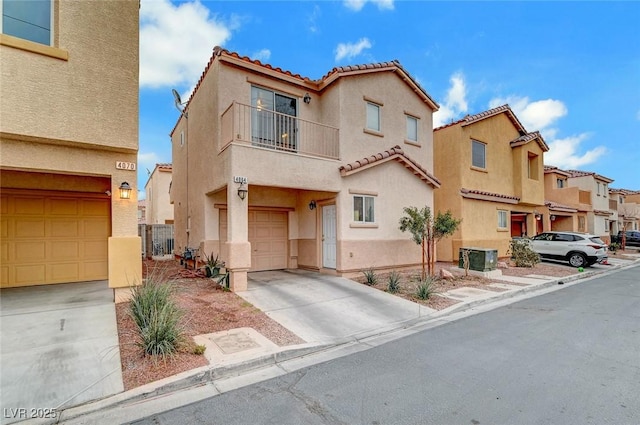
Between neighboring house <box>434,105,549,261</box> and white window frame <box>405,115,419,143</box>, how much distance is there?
344 cm

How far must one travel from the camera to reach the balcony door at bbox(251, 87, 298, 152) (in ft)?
37.6

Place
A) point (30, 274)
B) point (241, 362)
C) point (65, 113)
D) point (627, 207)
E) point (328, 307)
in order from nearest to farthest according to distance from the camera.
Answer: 1. point (241, 362)
2. point (65, 113)
3. point (328, 307)
4. point (30, 274)
5. point (627, 207)

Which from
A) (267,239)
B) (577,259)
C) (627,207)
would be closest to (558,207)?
(577,259)

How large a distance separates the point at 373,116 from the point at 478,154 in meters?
8.49

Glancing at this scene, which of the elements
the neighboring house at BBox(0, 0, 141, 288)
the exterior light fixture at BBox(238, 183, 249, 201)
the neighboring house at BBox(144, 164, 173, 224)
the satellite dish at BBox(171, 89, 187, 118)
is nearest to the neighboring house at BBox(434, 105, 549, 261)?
the exterior light fixture at BBox(238, 183, 249, 201)

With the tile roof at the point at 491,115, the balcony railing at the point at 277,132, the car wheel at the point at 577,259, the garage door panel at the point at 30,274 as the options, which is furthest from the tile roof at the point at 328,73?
the car wheel at the point at 577,259

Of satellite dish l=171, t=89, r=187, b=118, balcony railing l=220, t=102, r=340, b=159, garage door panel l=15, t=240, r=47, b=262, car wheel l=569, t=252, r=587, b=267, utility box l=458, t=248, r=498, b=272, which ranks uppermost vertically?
satellite dish l=171, t=89, r=187, b=118

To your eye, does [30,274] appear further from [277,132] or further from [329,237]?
[329,237]

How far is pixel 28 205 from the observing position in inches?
372

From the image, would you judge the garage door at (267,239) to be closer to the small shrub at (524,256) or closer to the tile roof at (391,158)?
the tile roof at (391,158)

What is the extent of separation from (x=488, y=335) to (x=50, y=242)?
1224 centimetres

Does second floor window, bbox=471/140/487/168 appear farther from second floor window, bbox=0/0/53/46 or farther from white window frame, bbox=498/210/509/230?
second floor window, bbox=0/0/53/46

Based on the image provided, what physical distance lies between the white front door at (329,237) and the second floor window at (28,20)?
9177mm

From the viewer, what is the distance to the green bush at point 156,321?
16.1 feet
